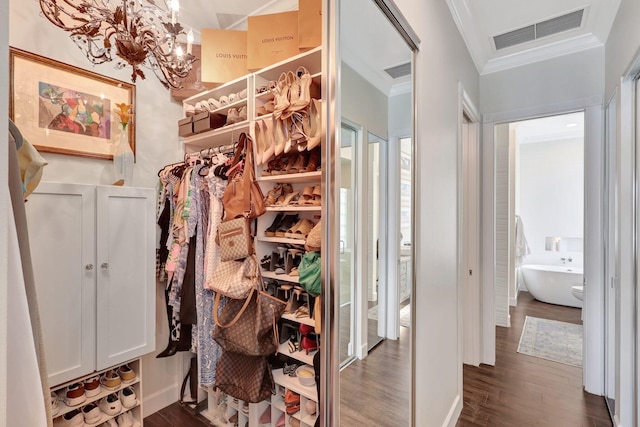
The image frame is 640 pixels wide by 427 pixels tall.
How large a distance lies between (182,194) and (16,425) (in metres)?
1.47

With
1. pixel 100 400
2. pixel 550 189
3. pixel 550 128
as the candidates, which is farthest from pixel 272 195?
pixel 550 189

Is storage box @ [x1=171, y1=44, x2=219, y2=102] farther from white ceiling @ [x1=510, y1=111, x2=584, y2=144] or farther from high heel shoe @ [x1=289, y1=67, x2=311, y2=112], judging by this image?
white ceiling @ [x1=510, y1=111, x2=584, y2=144]

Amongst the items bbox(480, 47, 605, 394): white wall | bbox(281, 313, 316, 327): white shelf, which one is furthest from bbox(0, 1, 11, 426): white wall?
bbox(480, 47, 605, 394): white wall

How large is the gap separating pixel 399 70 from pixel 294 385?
1.61m

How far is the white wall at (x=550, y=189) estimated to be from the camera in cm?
496

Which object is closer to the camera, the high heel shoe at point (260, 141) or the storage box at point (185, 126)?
the high heel shoe at point (260, 141)

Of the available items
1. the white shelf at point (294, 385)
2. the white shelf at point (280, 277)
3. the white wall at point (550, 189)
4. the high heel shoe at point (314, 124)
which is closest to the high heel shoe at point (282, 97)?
the high heel shoe at point (314, 124)

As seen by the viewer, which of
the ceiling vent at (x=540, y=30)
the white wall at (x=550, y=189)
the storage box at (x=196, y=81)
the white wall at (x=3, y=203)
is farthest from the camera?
the white wall at (x=550, y=189)

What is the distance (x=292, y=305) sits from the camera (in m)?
1.54

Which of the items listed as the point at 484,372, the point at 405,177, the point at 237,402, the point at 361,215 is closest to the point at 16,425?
the point at 361,215

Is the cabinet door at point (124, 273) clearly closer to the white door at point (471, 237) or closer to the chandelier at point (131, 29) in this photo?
the chandelier at point (131, 29)

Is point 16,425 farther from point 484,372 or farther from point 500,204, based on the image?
point 500,204

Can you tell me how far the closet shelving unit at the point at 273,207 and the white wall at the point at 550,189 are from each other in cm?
508

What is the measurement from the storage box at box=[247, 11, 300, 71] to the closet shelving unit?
76 mm
